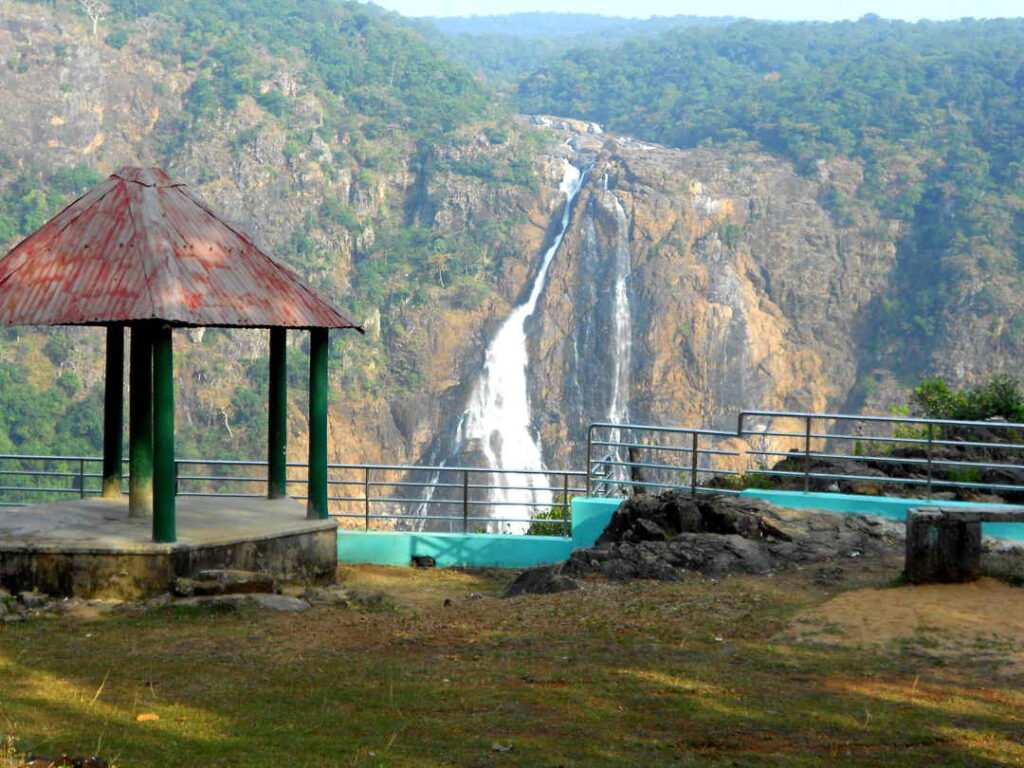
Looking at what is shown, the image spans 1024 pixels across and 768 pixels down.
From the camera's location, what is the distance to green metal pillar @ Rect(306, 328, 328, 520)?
13.0 metres

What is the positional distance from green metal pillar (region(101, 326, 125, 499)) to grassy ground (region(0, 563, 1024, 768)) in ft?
13.3

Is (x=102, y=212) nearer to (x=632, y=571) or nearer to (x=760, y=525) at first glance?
(x=632, y=571)

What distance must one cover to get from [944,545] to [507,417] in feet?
210

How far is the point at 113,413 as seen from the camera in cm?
1402

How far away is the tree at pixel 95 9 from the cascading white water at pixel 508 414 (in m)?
39.8

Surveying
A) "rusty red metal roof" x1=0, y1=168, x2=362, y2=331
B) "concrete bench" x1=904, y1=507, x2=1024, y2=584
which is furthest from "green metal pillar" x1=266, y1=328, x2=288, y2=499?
"concrete bench" x1=904, y1=507, x2=1024, y2=584

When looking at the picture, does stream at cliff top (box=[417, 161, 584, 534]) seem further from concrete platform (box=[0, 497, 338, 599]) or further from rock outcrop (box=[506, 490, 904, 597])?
rock outcrop (box=[506, 490, 904, 597])

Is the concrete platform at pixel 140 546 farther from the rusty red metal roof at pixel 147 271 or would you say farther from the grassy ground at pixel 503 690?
the rusty red metal roof at pixel 147 271

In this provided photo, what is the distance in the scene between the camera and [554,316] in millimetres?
78062

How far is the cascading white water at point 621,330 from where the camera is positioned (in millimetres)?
75812

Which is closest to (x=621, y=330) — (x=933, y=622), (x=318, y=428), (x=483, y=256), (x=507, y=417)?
(x=507, y=417)

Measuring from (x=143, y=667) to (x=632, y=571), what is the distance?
4.98 m

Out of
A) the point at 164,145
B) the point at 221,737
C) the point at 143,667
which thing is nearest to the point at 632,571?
the point at 143,667

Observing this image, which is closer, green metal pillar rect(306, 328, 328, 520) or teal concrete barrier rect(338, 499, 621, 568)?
green metal pillar rect(306, 328, 328, 520)
